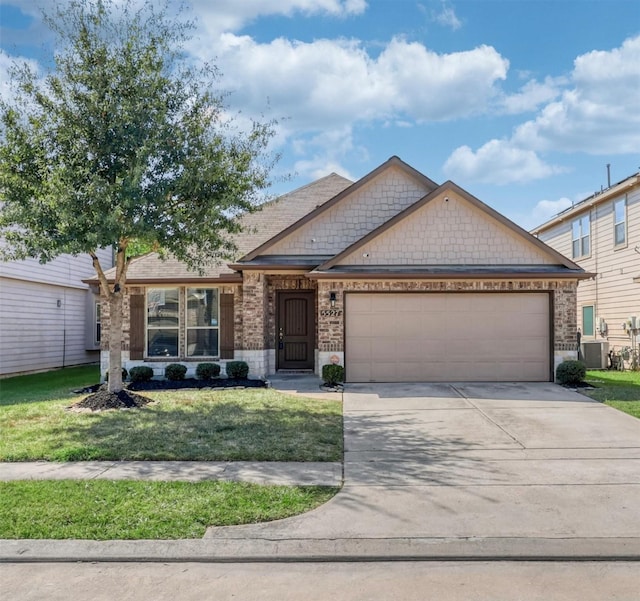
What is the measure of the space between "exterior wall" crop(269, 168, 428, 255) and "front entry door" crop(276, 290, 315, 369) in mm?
1398

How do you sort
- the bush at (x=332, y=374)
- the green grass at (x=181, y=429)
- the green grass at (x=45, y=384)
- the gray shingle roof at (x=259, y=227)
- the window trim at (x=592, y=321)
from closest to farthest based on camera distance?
1. the green grass at (x=181, y=429)
2. the green grass at (x=45, y=384)
3. the bush at (x=332, y=374)
4. the gray shingle roof at (x=259, y=227)
5. the window trim at (x=592, y=321)

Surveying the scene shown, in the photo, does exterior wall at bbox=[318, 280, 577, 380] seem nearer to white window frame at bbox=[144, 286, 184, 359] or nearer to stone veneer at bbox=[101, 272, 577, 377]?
→ stone veneer at bbox=[101, 272, 577, 377]

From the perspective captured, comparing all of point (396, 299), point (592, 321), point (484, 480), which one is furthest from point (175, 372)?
point (592, 321)

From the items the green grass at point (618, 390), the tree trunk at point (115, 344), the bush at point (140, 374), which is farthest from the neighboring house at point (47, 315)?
the green grass at point (618, 390)

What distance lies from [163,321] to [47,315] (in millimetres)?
6666

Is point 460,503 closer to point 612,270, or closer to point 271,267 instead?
point 271,267

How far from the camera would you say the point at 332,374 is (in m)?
12.8

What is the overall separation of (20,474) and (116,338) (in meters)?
5.06

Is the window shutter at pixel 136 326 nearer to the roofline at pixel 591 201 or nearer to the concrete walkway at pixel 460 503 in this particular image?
the concrete walkway at pixel 460 503

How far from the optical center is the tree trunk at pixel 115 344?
10969 mm

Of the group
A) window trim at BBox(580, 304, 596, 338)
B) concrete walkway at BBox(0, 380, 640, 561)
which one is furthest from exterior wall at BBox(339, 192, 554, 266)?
window trim at BBox(580, 304, 596, 338)

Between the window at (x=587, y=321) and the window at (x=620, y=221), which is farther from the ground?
the window at (x=620, y=221)

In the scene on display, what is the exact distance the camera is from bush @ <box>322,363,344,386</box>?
12.8 metres

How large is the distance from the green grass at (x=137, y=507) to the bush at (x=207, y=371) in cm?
815
